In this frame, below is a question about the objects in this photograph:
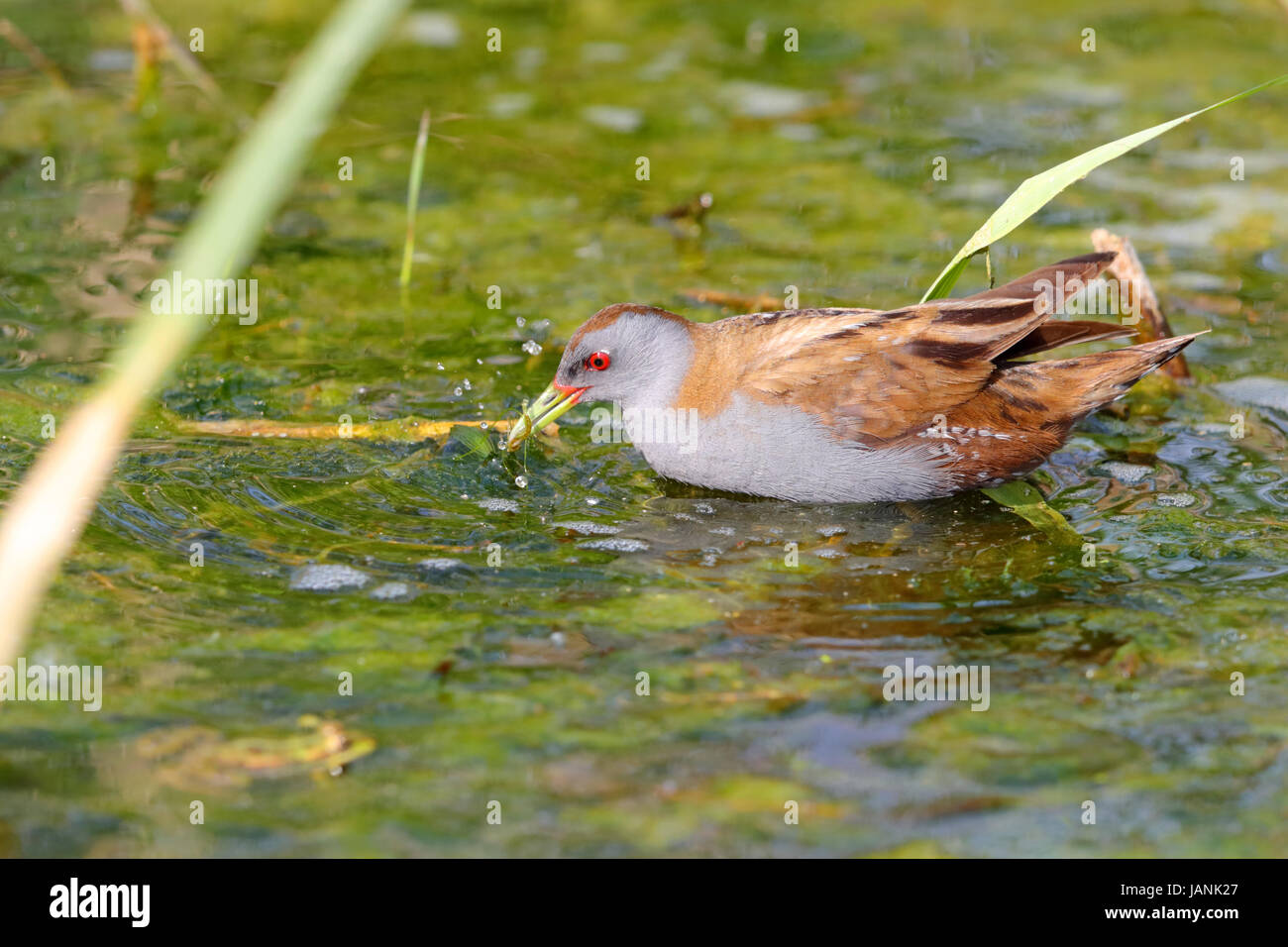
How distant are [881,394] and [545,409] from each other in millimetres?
1403

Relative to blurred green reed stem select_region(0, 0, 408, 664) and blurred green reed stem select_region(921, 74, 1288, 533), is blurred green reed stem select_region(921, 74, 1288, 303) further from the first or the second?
blurred green reed stem select_region(0, 0, 408, 664)

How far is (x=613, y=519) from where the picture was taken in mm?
5590

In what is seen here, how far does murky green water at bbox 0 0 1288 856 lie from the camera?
3.97 m

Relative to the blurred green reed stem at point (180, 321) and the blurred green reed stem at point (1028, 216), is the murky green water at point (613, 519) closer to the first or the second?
the blurred green reed stem at point (1028, 216)

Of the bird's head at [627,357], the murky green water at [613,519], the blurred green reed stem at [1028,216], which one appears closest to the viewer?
the murky green water at [613,519]

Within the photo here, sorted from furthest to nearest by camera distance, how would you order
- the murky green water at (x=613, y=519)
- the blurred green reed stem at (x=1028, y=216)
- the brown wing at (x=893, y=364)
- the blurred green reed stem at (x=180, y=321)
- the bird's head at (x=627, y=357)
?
the bird's head at (x=627, y=357), the brown wing at (x=893, y=364), the blurred green reed stem at (x=1028, y=216), the murky green water at (x=613, y=519), the blurred green reed stem at (x=180, y=321)

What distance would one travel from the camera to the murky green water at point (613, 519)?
13.0ft

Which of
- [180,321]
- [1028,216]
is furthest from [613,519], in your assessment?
[180,321]

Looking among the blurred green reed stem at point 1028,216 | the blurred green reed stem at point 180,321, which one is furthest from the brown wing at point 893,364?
the blurred green reed stem at point 180,321

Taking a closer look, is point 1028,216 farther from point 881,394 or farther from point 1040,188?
point 881,394

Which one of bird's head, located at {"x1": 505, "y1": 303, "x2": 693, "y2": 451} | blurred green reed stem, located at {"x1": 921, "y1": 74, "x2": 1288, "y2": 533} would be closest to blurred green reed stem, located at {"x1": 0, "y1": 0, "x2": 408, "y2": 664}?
blurred green reed stem, located at {"x1": 921, "y1": 74, "x2": 1288, "y2": 533}

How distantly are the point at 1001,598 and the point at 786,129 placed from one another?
206 inches

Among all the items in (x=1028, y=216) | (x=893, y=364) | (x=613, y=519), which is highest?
Answer: (x=1028, y=216)

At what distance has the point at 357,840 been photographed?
3.76 meters
